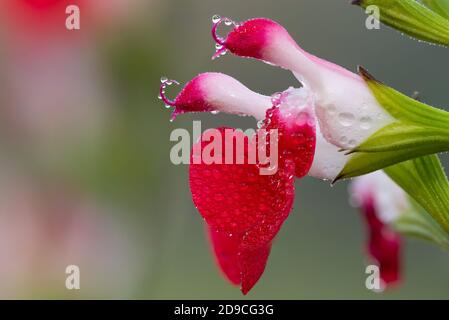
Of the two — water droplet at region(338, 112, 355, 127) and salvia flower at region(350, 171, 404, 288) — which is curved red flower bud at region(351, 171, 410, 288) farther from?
water droplet at region(338, 112, 355, 127)

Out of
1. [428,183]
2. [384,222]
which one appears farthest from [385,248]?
[428,183]

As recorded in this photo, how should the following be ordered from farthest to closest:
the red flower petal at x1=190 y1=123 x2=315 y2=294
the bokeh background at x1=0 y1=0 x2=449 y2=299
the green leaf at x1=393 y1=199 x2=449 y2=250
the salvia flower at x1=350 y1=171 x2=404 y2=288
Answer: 1. the bokeh background at x1=0 y1=0 x2=449 y2=299
2. the salvia flower at x1=350 y1=171 x2=404 y2=288
3. the green leaf at x1=393 y1=199 x2=449 y2=250
4. the red flower petal at x1=190 y1=123 x2=315 y2=294

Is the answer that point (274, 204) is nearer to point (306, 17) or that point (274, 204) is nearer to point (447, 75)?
point (447, 75)

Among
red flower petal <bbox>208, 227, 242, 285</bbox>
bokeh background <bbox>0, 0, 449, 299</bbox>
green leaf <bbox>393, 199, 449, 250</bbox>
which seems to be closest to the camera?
red flower petal <bbox>208, 227, 242, 285</bbox>

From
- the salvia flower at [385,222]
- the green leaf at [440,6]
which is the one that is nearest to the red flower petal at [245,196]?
the green leaf at [440,6]

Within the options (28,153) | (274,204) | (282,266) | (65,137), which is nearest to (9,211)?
(28,153)

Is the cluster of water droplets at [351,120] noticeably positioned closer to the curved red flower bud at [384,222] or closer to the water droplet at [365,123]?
the water droplet at [365,123]

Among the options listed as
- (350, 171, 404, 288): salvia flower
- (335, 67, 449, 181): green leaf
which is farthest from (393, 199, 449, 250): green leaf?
(335, 67, 449, 181): green leaf
